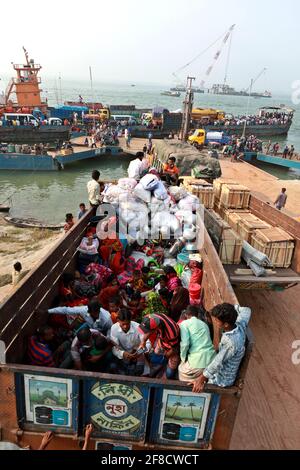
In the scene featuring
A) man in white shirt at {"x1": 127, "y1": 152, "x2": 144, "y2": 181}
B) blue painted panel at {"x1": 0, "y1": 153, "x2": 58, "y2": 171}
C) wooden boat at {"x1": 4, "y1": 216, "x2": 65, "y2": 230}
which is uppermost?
man in white shirt at {"x1": 127, "y1": 152, "x2": 144, "y2": 181}

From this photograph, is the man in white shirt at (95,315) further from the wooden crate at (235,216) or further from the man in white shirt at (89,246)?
the wooden crate at (235,216)

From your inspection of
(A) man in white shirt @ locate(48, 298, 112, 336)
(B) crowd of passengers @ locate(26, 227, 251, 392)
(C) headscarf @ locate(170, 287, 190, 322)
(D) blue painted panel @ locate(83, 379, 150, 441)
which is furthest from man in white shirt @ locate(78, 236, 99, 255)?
(D) blue painted panel @ locate(83, 379, 150, 441)

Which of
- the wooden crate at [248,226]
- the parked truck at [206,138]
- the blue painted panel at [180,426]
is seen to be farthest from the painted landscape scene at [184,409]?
the parked truck at [206,138]

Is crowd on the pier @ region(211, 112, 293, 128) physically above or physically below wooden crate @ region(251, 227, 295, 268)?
above

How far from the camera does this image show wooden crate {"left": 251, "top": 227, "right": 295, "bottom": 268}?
499cm

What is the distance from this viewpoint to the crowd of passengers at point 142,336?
2455 mm

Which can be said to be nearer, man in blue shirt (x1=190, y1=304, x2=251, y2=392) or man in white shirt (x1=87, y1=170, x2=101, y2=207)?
man in blue shirt (x1=190, y1=304, x2=251, y2=392)

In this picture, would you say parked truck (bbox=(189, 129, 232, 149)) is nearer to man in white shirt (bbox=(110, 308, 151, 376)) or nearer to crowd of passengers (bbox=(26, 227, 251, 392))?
crowd of passengers (bbox=(26, 227, 251, 392))

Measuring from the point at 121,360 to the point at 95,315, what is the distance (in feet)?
1.96

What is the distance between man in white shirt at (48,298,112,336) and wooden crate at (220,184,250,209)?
13.1 ft

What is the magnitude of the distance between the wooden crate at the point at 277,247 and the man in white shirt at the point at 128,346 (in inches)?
106

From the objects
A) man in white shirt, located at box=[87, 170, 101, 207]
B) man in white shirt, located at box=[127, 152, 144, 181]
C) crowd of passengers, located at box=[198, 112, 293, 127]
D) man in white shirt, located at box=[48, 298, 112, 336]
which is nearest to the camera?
man in white shirt, located at box=[48, 298, 112, 336]

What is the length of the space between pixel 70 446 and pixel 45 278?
1.75m

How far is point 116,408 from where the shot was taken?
8.20 ft
